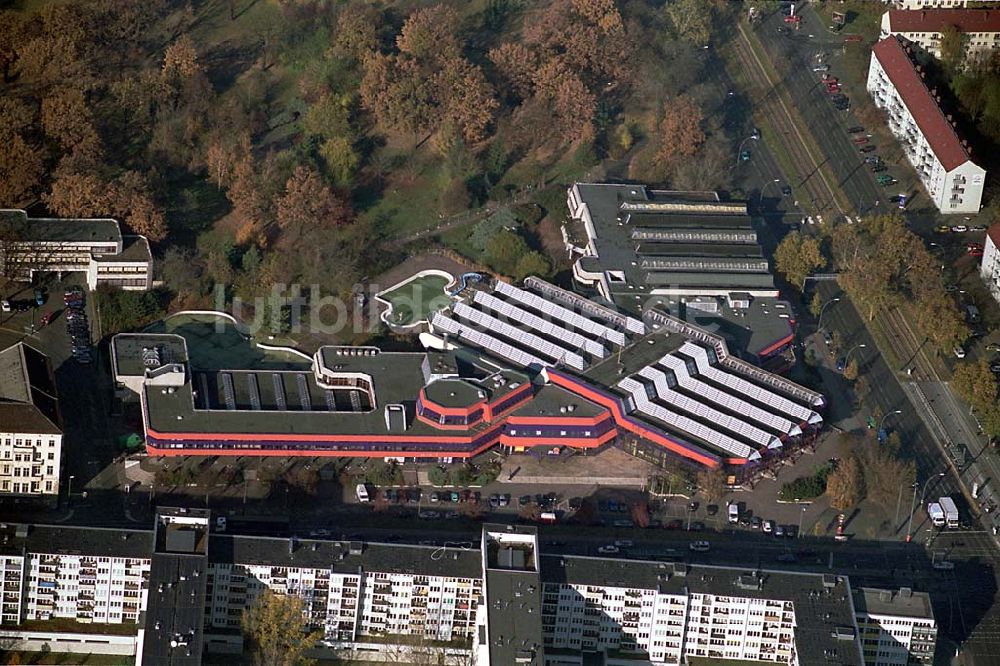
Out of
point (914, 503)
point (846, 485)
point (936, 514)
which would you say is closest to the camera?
point (846, 485)

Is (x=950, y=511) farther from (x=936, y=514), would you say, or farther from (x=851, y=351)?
(x=851, y=351)

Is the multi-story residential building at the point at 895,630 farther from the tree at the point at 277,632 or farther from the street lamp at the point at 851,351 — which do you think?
the tree at the point at 277,632

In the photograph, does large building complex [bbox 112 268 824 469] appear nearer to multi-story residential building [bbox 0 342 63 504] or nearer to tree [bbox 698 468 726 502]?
tree [bbox 698 468 726 502]

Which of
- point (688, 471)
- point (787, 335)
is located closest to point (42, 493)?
point (688, 471)

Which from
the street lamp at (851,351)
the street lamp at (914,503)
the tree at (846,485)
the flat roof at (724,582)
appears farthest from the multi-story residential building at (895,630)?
the street lamp at (851,351)

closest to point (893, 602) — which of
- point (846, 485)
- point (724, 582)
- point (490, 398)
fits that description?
point (724, 582)

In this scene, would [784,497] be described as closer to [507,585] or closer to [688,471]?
[688,471]
